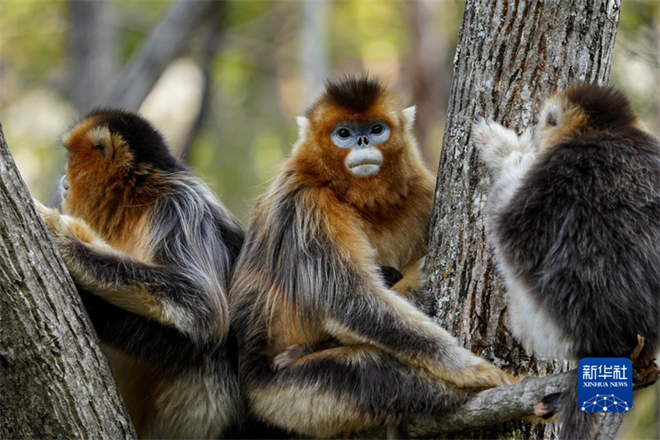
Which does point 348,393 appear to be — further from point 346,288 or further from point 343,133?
point 343,133

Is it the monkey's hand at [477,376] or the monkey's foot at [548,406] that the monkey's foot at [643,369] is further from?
the monkey's hand at [477,376]

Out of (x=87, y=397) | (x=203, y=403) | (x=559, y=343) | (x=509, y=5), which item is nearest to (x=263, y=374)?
(x=203, y=403)

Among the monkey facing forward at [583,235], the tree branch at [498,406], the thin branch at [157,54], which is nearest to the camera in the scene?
the monkey facing forward at [583,235]

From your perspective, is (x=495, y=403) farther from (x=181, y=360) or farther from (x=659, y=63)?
(x=659, y=63)

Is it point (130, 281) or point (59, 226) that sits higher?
point (59, 226)

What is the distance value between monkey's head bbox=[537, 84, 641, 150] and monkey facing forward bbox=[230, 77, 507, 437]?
2.91 feet

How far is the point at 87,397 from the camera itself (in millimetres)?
2982

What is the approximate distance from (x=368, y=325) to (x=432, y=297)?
12.5 inches

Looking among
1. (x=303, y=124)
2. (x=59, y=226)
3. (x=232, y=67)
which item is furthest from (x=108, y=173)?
(x=232, y=67)

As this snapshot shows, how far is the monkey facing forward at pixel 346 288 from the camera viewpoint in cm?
329

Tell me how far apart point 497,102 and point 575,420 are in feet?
4.44

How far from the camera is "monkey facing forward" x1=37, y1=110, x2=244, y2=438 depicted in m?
3.46

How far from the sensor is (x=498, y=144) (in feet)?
10.5

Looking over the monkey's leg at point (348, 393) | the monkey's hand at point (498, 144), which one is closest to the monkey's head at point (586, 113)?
the monkey's hand at point (498, 144)
